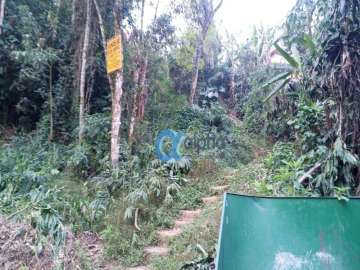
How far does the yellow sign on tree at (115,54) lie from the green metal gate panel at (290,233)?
301 cm

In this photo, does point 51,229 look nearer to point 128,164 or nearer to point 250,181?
point 128,164

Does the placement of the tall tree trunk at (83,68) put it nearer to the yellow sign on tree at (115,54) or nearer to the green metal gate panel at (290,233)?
the yellow sign on tree at (115,54)

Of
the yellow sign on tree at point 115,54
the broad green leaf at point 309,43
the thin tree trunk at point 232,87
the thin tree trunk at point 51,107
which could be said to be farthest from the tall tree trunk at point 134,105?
the thin tree trunk at point 232,87

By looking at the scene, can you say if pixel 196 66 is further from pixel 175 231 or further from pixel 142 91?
pixel 175 231

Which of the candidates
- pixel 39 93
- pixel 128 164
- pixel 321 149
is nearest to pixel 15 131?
pixel 39 93

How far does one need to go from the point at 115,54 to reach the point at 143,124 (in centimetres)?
185

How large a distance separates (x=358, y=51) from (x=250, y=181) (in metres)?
2.16

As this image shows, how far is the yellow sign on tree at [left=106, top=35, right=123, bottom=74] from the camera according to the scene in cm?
464

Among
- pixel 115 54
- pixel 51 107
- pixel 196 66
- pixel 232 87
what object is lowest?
pixel 51 107

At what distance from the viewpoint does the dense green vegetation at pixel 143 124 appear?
3.08 m

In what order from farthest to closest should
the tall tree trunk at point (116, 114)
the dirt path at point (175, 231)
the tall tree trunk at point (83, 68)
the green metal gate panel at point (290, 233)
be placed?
1. the tall tree trunk at point (83, 68)
2. the tall tree trunk at point (116, 114)
3. the dirt path at point (175, 231)
4. the green metal gate panel at point (290, 233)

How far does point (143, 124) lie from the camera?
631 centimetres

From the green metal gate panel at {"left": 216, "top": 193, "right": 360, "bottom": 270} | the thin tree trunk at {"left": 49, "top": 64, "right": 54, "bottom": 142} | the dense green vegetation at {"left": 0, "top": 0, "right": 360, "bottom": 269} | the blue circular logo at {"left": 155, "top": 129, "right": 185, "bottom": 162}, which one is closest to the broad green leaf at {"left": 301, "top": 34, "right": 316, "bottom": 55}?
the dense green vegetation at {"left": 0, "top": 0, "right": 360, "bottom": 269}

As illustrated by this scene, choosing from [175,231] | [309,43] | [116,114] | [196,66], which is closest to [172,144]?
[116,114]
